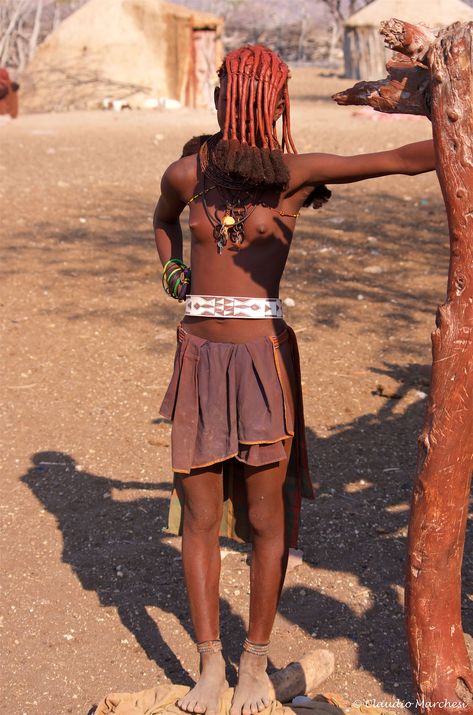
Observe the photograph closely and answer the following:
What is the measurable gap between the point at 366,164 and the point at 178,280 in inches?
27.0

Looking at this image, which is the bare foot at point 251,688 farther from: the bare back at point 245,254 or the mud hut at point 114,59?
the mud hut at point 114,59

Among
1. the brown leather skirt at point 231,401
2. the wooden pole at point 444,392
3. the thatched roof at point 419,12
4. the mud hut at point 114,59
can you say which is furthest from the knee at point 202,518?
the thatched roof at point 419,12

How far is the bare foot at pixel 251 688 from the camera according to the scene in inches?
107

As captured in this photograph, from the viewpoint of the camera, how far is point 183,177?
8.97 ft

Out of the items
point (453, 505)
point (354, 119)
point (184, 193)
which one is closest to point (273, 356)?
point (184, 193)

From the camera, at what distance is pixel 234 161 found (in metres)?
2.55

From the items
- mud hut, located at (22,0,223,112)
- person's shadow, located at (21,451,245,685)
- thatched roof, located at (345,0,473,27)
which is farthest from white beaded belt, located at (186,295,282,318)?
thatched roof, located at (345,0,473,27)

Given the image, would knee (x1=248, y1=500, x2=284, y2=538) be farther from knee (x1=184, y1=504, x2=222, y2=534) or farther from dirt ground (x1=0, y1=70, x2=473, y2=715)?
dirt ground (x1=0, y1=70, x2=473, y2=715)

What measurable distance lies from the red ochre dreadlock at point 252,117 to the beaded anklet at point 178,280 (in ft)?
1.31

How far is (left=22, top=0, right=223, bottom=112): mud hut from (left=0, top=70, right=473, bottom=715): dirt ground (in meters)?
10.5

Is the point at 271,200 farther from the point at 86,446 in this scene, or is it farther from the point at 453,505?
the point at 86,446

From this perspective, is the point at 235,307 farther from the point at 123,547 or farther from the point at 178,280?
the point at 123,547

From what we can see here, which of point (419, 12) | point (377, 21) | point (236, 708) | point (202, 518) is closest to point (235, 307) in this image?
point (202, 518)

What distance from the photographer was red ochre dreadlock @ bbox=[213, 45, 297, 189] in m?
2.55
